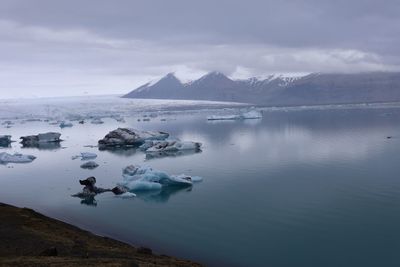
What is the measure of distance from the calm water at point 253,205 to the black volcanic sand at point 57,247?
1.47 metres

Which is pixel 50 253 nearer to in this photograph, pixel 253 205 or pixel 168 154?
pixel 253 205

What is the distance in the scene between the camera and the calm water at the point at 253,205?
13602mm

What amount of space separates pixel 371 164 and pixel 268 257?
16.1 metres

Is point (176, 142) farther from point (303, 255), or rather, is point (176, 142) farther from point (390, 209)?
point (303, 255)

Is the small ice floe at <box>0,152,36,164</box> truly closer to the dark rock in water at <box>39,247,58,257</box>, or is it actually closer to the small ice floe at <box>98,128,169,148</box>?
the small ice floe at <box>98,128,169,148</box>

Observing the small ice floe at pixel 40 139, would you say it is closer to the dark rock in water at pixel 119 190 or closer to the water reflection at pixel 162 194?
the dark rock in water at pixel 119 190

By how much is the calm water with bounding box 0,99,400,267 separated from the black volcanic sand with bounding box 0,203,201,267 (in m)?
1.47

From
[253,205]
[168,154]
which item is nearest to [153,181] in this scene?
[253,205]

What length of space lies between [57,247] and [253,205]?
28.7 feet

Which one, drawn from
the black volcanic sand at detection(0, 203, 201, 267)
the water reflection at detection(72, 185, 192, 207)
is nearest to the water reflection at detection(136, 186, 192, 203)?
the water reflection at detection(72, 185, 192, 207)

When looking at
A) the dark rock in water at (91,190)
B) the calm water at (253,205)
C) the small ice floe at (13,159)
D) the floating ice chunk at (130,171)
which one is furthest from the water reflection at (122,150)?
the dark rock in water at (91,190)

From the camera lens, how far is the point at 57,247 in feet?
39.9

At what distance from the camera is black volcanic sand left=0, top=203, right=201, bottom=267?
402 inches

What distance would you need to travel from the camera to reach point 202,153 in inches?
1400
